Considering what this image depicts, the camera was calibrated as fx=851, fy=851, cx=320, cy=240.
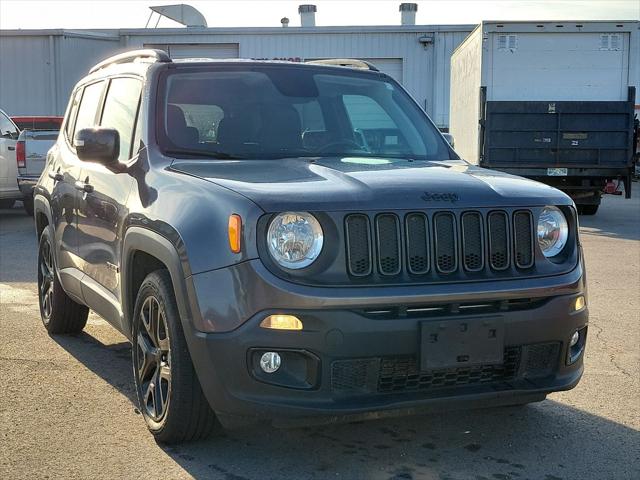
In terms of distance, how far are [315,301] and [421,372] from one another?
1.76 ft

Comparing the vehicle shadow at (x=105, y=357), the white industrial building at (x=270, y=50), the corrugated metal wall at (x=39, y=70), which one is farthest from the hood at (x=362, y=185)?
the corrugated metal wall at (x=39, y=70)

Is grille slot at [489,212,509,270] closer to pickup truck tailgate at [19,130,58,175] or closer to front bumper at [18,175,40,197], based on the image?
front bumper at [18,175,40,197]

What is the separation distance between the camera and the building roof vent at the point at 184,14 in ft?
93.0

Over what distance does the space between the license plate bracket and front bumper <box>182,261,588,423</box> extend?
0.03m

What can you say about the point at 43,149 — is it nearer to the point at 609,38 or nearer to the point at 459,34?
the point at 609,38

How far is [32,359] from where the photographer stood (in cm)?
541

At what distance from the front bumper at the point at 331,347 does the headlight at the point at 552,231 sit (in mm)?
292

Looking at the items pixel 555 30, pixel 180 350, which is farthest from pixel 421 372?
pixel 555 30

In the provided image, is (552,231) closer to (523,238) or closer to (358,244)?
(523,238)

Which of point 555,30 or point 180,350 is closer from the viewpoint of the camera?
point 180,350

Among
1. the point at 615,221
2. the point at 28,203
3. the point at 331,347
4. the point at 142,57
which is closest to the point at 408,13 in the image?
the point at 615,221

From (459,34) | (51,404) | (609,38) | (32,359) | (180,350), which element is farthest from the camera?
(459,34)

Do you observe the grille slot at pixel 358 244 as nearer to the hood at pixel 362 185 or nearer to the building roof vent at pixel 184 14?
the hood at pixel 362 185

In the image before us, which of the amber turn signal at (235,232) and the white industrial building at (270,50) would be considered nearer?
the amber turn signal at (235,232)
